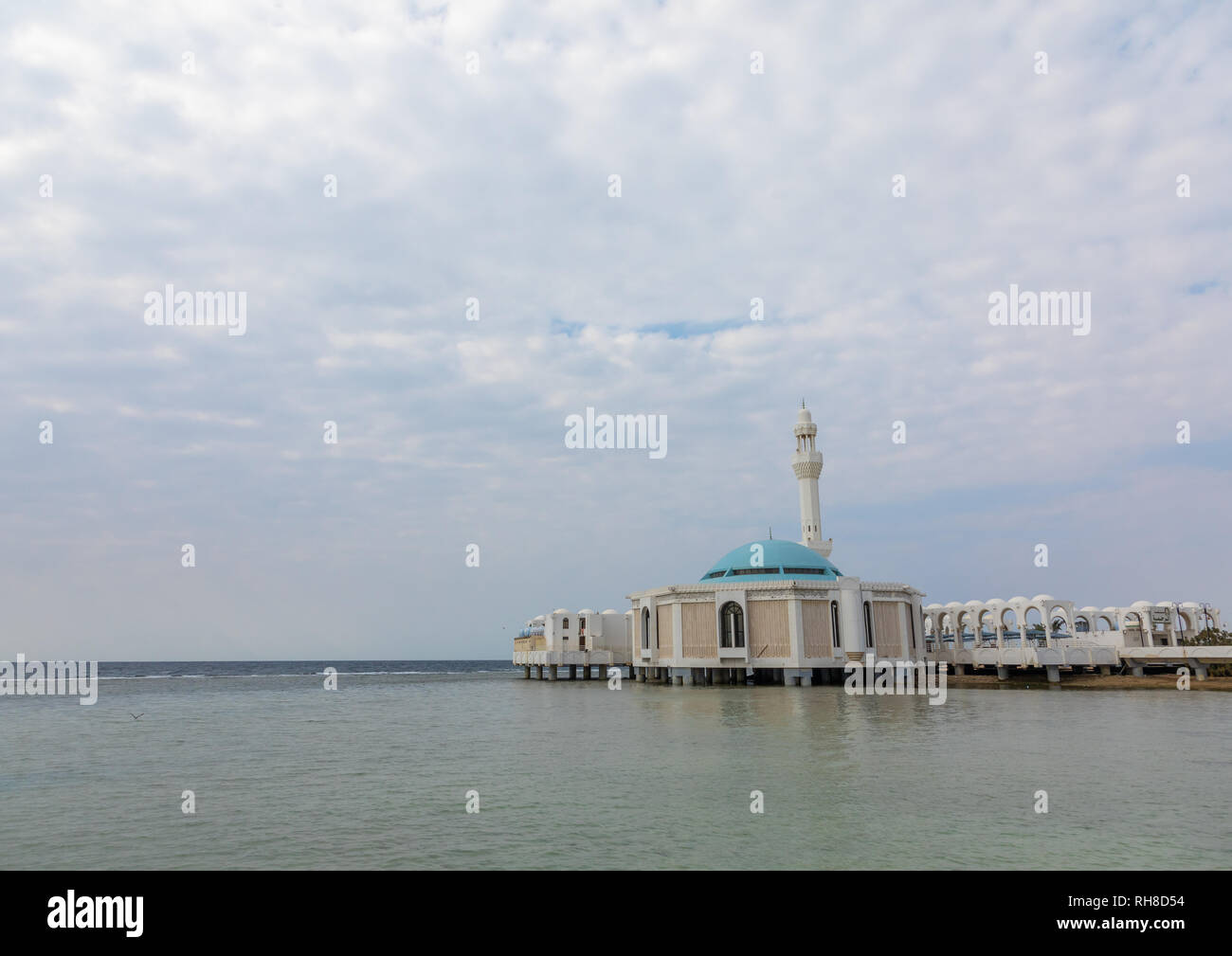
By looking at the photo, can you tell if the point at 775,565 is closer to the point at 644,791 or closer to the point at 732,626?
the point at 732,626

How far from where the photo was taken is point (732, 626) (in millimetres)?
65375

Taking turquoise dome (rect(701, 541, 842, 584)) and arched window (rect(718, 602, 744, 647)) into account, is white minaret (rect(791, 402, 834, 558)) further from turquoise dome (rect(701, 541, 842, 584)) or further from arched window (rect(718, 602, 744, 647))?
arched window (rect(718, 602, 744, 647))

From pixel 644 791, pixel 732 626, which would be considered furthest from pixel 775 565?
pixel 644 791

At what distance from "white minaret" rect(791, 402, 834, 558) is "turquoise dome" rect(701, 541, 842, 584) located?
5.58 meters

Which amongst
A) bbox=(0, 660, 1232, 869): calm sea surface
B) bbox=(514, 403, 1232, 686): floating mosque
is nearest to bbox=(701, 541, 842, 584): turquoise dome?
bbox=(514, 403, 1232, 686): floating mosque

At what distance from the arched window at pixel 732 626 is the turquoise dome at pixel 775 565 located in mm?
3660

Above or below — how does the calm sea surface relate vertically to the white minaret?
below

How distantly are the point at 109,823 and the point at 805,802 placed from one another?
605 inches

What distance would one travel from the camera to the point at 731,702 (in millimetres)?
48438

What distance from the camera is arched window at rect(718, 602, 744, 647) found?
213ft

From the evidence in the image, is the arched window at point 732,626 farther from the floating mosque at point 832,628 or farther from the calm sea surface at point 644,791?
the calm sea surface at point 644,791

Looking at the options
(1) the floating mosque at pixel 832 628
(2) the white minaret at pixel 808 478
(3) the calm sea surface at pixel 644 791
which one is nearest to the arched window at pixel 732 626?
(1) the floating mosque at pixel 832 628

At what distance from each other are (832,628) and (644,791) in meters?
47.4
